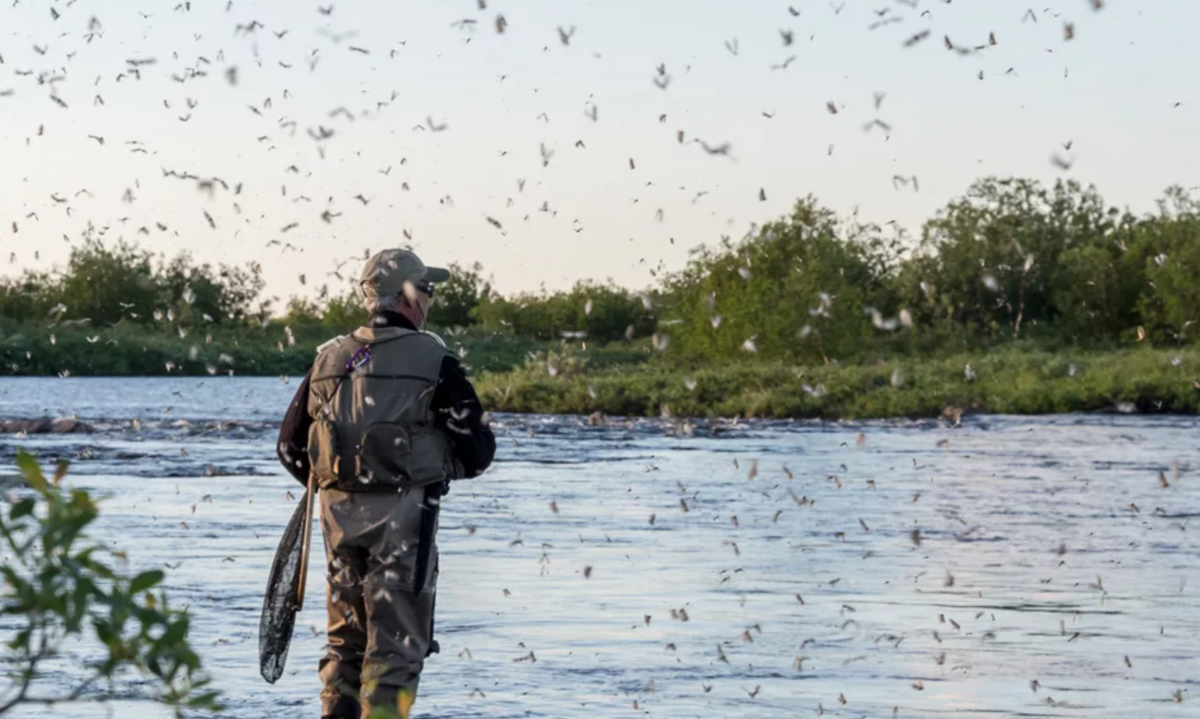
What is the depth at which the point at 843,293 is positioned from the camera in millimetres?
69938

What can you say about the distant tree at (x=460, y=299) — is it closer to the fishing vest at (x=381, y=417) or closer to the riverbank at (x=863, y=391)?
the riverbank at (x=863, y=391)

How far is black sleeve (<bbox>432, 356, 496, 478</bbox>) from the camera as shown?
636 cm

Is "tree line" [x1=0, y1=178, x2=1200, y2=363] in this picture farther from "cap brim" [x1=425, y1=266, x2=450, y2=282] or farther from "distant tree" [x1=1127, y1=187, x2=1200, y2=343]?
"cap brim" [x1=425, y1=266, x2=450, y2=282]

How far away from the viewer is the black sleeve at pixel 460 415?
6.36 meters

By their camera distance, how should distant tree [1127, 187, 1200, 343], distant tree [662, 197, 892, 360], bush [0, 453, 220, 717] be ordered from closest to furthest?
1. bush [0, 453, 220, 717]
2. distant tree [662, 197, 892, 360]
3. distant tree [1127, 187, 1200, 343]

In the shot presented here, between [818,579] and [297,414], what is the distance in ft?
23.9

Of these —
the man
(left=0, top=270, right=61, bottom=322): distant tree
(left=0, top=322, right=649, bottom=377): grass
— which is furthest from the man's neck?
(left=0, top=270, right=61, bottom=322): distant tree

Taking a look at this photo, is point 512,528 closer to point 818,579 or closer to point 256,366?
point 818,579

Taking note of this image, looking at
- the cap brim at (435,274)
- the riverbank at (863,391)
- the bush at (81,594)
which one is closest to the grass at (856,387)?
the riverbank at (863,391)

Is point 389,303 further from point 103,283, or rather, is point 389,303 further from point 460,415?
point 103,283

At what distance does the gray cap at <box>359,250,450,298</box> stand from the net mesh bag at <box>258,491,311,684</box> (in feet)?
3.31

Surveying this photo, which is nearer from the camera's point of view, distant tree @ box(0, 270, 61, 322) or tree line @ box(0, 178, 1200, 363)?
tree line @ box(0, 178, 1200, 363)

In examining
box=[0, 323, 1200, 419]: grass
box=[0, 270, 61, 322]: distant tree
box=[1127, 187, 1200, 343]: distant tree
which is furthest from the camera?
box=[0, 270, 61, 322]: distant tree

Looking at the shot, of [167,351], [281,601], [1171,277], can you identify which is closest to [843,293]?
[1171,277]
